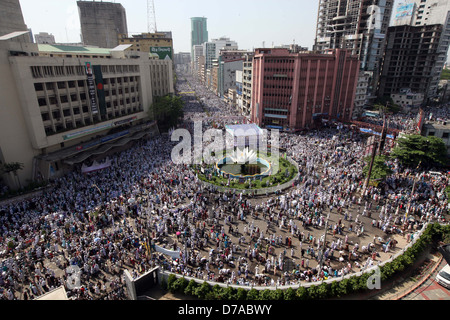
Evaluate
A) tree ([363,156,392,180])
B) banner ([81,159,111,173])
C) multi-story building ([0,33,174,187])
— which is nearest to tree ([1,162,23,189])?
multi-story building ([0,33,174,187])

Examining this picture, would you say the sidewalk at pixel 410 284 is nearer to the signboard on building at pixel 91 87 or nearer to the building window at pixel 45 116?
the building window at pixel 45 116

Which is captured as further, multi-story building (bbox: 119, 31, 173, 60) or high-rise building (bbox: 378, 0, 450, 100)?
multi-story building (bbox: 119, 31, 173, 60)

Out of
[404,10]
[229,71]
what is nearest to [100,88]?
[229,71]

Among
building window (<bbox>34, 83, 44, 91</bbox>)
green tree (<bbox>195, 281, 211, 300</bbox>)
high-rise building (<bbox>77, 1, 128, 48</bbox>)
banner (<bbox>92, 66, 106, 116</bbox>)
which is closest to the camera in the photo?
green tree (<bbox>195, 281, 211, 300</bbox>)

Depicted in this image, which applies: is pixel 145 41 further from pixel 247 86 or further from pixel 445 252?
pixel 445 252

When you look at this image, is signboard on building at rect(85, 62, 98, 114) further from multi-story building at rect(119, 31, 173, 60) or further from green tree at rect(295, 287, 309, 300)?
multi-story building at rect(119, 31, 173, 60)

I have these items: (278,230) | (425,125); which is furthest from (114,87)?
(425,125)

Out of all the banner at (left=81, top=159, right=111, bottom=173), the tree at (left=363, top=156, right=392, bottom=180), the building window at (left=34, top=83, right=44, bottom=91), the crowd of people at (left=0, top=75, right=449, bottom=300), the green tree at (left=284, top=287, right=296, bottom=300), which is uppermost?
the building window at (left=34, top=83, right=44, bottom=91)

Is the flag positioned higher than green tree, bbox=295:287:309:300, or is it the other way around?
the flag
